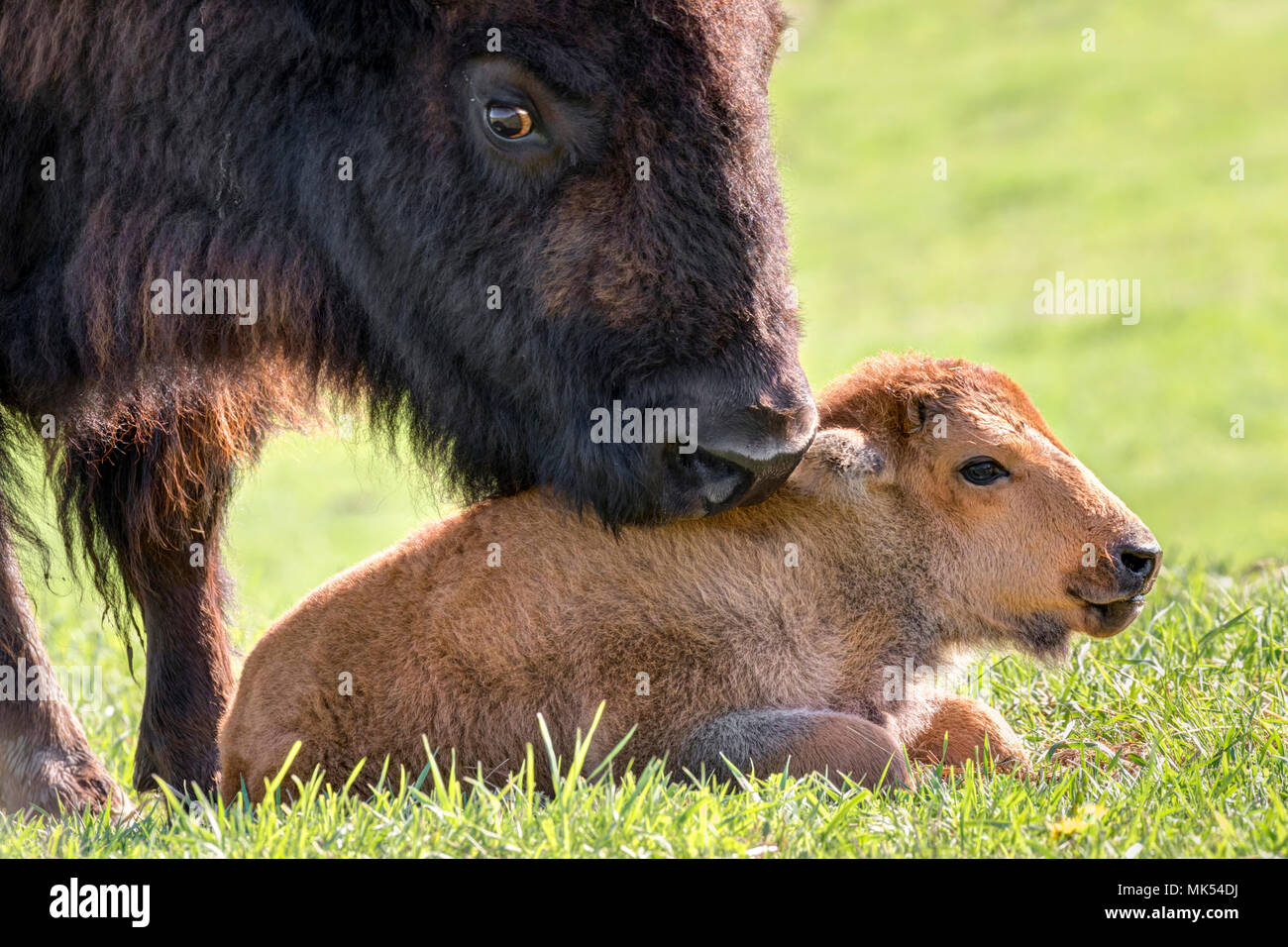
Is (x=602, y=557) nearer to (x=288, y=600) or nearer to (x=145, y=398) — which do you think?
(x=145, y=398)

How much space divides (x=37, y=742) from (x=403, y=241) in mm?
1926

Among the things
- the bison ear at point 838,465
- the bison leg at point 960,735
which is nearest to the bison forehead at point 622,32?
the bison ear at point 838,465

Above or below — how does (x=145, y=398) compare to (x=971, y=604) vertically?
above

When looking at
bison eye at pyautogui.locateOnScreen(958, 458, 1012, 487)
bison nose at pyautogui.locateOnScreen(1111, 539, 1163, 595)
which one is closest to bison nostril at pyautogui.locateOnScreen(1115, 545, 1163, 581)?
bison nose at pyautogui.locateOnScreen(1111, 539, 1163, 595)

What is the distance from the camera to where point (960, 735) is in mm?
4656

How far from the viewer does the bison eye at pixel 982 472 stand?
466 cm

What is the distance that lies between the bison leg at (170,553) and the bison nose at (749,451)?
2203mm

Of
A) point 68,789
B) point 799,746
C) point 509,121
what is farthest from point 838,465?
point 68,789

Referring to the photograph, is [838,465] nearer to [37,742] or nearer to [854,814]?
[854,814]

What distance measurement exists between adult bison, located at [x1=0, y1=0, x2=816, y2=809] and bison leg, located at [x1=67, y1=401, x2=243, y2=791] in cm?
17

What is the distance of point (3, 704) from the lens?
15.8ft

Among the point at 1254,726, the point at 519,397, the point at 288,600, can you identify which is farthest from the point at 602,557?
the point at 288,600

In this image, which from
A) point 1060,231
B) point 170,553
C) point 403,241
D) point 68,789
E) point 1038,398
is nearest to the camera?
point 403,241

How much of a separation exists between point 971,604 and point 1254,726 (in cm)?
85
